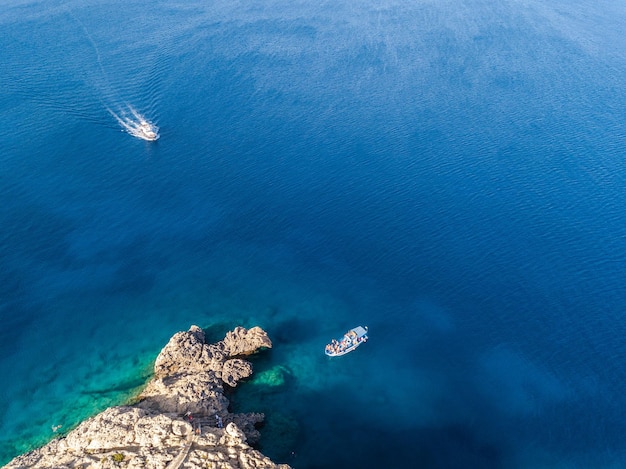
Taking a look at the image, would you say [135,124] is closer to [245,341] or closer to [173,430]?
[245,341]

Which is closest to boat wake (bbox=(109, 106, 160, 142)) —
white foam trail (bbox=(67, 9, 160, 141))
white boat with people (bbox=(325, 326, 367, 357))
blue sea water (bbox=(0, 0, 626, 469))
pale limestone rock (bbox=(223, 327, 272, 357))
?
white foam trail (bbox=(67, 9, 160, 141))

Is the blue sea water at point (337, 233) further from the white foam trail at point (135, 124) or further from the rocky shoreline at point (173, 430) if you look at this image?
the rocky shoreline at point (173, 430)

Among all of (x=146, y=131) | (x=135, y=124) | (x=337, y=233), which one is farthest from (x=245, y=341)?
(x=135, y=124)

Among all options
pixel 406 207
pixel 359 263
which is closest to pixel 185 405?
pixel 359 263

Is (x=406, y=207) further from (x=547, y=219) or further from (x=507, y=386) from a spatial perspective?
(x=507, y=386)

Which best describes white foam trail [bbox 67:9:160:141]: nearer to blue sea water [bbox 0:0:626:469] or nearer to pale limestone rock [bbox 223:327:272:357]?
blue sea water [bbox 0:0:626:469]
